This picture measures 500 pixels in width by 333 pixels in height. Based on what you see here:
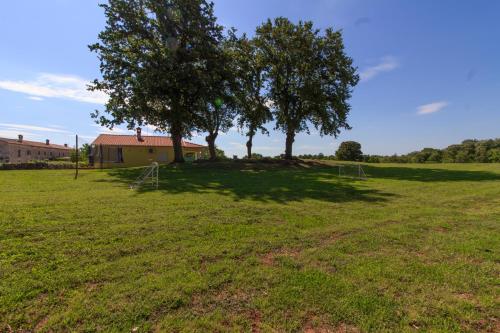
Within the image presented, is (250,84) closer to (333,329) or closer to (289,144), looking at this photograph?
(289,144)

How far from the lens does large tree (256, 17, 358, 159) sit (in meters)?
26.3

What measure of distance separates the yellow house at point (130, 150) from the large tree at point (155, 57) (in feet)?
45.8

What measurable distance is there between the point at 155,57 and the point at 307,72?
45.3 ft

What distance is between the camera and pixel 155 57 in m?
20.6

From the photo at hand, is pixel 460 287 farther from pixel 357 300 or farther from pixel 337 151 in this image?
pixel 337 151

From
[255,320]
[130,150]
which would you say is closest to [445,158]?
[130,150]

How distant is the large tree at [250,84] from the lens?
27.2 m

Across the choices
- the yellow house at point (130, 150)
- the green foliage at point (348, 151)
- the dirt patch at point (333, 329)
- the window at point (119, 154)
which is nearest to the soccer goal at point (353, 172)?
the dirt patch at point (333, 329)

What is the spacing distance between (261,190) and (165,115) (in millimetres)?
13594

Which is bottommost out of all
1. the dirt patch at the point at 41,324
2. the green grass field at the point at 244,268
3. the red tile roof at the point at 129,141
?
the dirt patch at the point at 41,324

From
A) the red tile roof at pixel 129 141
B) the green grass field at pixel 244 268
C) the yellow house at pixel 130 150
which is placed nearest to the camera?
the green grass field at pixel 244 268

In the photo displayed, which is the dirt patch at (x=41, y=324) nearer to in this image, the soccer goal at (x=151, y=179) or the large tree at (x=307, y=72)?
the soccer goal at (x=151, y=179)

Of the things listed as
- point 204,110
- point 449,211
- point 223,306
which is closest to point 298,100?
point 204,110

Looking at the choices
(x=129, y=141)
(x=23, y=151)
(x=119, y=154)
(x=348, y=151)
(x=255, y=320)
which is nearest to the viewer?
(x=255, y=320)
